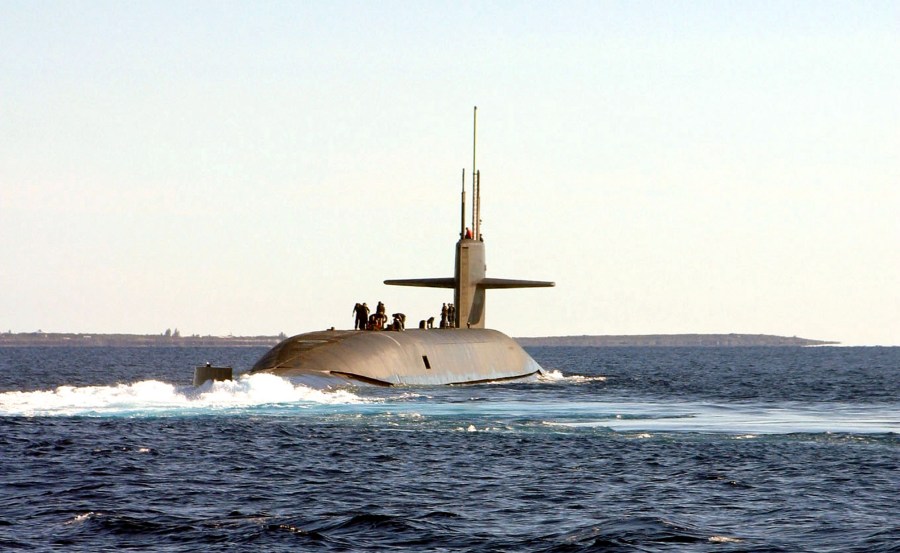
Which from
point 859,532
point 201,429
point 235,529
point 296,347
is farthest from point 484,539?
point 296,347

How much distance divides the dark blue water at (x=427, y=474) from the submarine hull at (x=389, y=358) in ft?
11.8

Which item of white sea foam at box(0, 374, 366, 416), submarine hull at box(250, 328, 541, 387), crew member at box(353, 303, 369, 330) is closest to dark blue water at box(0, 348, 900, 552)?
white sea foam at box(0, 374, 366, 416)

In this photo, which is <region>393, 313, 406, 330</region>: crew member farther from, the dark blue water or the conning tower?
the dark blue water

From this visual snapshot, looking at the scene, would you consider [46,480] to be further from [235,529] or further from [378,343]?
[378,343]

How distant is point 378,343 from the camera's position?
156ft

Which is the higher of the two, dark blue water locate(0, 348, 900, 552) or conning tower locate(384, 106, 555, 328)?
conning tower locate(384, 106, 555, 328)

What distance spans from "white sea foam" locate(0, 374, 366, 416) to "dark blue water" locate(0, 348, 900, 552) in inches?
4.9

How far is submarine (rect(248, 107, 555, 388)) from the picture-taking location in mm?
44094

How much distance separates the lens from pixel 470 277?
58.6 meters

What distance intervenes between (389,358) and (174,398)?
10.3 metres

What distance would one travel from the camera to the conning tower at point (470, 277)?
57781mm

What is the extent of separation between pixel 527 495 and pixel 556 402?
21711 mm

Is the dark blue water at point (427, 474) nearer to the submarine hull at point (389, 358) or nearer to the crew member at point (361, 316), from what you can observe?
the submarine hull at point (389, 358)

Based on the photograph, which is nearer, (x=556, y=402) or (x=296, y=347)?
(x=556, y=402)
